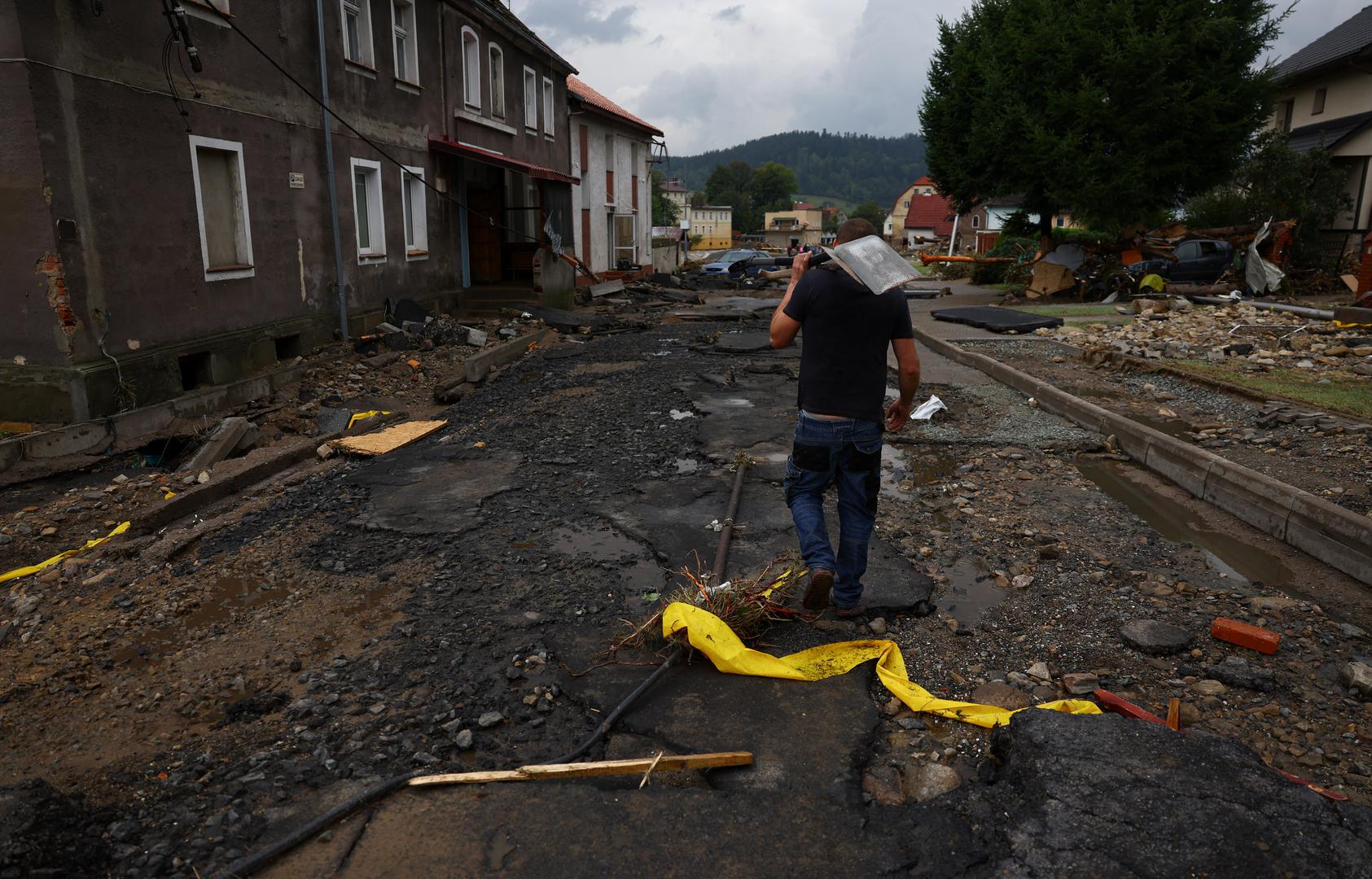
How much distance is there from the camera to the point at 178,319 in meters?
9.55

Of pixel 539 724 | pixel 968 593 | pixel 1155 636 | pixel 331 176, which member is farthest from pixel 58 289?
pixel 1155 636

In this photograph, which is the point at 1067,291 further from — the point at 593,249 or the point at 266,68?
the point at 266,68

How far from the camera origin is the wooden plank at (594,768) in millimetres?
2922

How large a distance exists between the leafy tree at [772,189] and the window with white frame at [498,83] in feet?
338

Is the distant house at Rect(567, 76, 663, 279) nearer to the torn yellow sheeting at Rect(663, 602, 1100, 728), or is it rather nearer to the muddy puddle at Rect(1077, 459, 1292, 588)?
the muddy puddle at Rect(1077, 459, 1292, 588)

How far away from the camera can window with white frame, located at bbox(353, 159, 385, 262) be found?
46.2ft

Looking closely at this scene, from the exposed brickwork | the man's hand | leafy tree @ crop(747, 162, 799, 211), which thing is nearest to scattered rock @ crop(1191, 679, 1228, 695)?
the man's hand

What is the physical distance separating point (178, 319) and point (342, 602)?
22.0ft

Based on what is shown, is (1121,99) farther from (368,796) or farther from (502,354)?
(368,796)

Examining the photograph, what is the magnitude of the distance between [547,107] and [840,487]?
22087 mm

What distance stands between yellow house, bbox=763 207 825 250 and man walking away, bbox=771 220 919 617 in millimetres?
80294

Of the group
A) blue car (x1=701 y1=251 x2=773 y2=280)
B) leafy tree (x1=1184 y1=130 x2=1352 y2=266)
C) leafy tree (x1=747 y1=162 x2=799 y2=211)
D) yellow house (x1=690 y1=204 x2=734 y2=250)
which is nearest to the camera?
leafy tree (x1=1184 y1=130 x2=1352 y2=266)

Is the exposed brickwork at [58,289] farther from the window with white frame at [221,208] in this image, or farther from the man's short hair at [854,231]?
the man's short hair at [854,231]

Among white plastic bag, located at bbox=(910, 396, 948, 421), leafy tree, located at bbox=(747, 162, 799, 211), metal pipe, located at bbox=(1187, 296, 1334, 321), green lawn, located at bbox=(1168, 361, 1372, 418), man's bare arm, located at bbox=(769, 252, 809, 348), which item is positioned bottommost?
white plastic bag, located at bbox=(910, 396, 948, 421)
